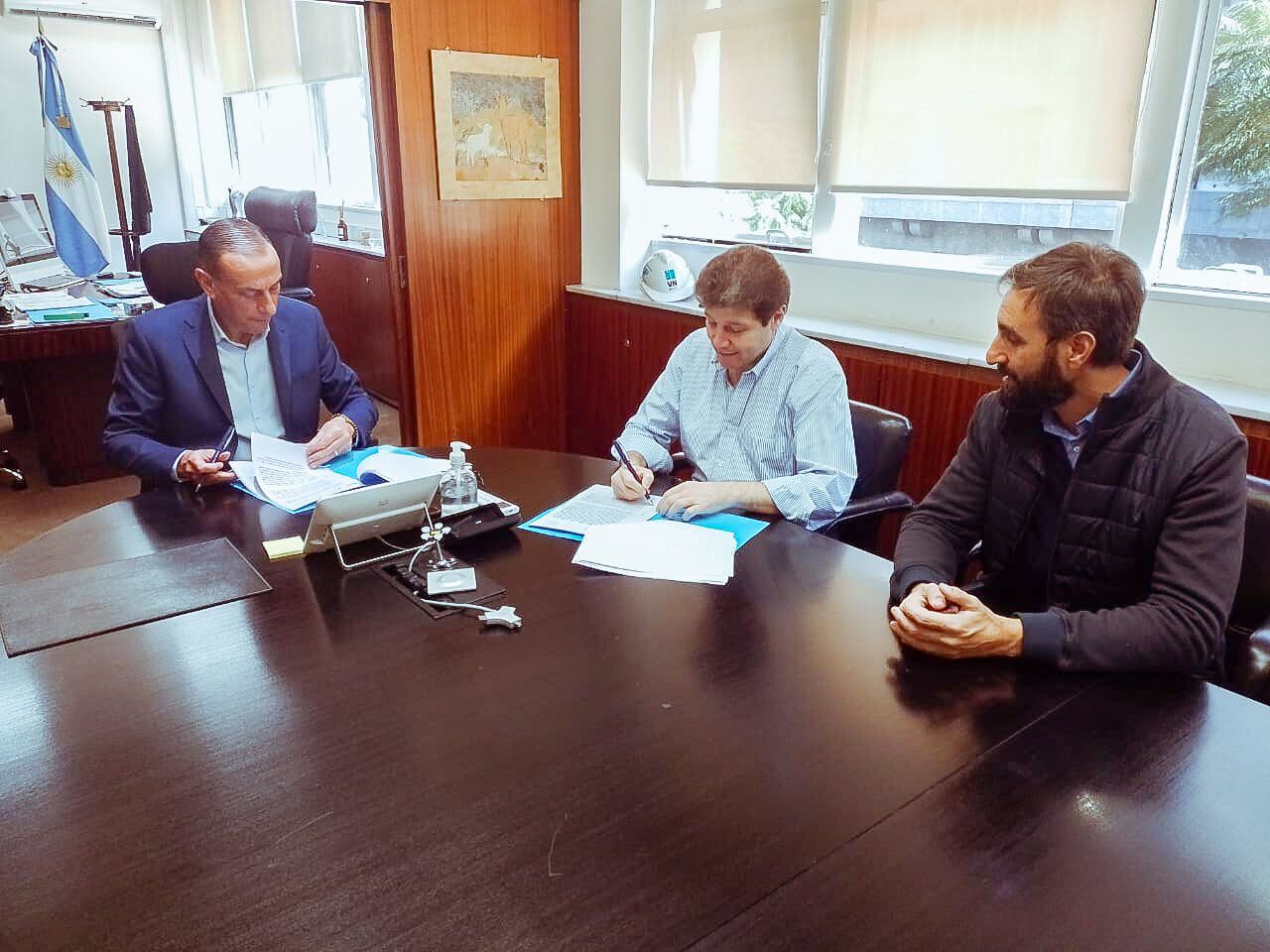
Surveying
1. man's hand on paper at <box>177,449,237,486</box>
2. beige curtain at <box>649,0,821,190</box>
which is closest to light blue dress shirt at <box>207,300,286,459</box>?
man's hand on paper at <box>177,449,237,486</box>

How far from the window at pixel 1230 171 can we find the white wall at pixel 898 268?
68 mm

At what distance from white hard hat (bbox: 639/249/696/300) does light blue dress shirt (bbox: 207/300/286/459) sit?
1.68 metres

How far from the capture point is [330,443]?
1.98 meters

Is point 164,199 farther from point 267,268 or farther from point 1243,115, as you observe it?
point 1243,115

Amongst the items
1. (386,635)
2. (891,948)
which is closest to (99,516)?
(386,635)

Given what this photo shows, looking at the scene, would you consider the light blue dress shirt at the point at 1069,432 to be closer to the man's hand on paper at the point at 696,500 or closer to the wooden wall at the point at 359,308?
the man's hand on paper at the point at 696,500

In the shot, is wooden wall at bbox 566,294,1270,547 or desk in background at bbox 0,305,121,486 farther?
desk in background at bbox 0,305,121,486

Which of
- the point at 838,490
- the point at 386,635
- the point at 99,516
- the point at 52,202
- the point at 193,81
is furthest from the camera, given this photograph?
the point at 193,81

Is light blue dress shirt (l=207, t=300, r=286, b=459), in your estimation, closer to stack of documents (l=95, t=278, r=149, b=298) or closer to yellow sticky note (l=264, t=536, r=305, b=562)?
yellow sticky note (l=264, t=536, r=305, b=562)

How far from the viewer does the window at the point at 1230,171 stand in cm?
213

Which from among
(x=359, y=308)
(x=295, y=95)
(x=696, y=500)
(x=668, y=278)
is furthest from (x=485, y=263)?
(x=295, y=95)

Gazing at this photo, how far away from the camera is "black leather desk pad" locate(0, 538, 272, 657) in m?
1.26

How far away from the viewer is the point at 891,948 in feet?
2.45

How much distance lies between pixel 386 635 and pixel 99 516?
806 millimetres
